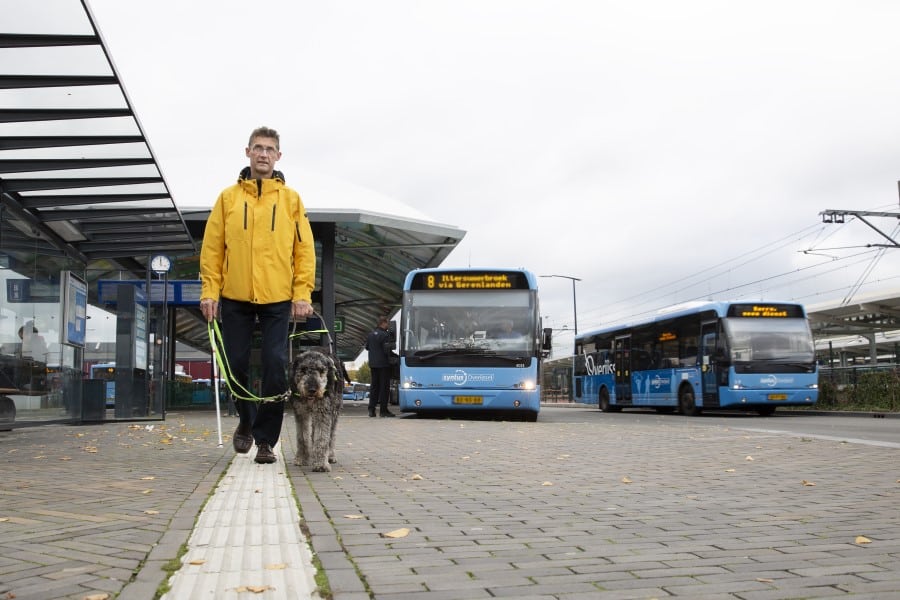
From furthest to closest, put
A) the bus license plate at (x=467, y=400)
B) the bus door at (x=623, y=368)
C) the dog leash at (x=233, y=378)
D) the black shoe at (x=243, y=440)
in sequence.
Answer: the bus door at (x=623, y=368)
the bus license plate at (x=467, y=400)
the black shoe at (x=243, y=440)
the dog leash at (x=233, y=378)

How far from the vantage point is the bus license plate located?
1609 cm

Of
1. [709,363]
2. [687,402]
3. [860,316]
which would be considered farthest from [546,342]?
[860,316]

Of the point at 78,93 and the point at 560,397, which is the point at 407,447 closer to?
the point at 78,93

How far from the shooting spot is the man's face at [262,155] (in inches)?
253

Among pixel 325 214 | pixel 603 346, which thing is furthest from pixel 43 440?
pixel 603 346

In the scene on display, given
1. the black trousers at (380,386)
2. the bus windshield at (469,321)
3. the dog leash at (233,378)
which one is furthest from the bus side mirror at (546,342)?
the dog leash at (233,378)

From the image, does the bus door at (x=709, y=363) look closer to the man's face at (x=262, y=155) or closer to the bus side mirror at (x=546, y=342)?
the bus side mirror at (x=546, y=342)

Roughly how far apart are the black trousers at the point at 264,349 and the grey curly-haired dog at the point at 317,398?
0.13 metres

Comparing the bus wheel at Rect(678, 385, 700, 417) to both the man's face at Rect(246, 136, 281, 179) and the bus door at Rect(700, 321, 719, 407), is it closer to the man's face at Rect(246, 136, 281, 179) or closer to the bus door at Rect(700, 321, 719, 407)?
the bus door at Rect(700, 321, 719, 407)

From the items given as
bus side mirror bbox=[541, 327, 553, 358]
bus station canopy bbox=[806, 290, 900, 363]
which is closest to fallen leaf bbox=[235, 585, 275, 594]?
bus side mirror bbox=[541, 327, 553, 358]

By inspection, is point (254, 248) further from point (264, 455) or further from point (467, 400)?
point (467, 400)

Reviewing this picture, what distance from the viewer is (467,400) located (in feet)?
53.0

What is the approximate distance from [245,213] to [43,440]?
5105 mm

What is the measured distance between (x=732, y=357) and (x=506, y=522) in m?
17.9
